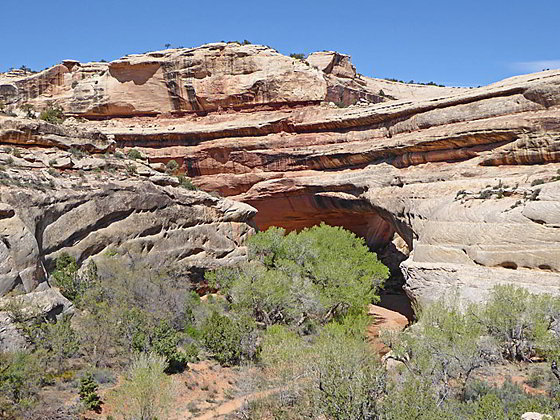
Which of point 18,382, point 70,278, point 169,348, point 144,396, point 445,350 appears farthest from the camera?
point 70,278

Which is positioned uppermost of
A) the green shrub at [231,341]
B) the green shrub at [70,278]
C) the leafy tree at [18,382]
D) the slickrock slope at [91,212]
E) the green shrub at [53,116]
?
the green shrub at [53,116]

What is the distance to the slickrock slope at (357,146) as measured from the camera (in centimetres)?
2339

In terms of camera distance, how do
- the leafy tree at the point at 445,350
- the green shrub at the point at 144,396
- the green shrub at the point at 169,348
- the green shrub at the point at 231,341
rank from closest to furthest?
the green shrub at the point at 144,396, the leafy tree at the point at 445,350, the green shrub at the point at 169,348, the green shrub at the point at 231,341

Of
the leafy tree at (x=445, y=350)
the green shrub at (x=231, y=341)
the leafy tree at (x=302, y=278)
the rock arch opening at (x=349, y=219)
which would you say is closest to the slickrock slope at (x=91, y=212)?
the leafy tree at (x=302, y=278)

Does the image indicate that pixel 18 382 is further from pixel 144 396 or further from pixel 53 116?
pixel 53 116

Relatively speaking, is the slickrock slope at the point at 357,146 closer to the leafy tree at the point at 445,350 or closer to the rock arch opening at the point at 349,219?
the rock arch opening at the point at 349,219

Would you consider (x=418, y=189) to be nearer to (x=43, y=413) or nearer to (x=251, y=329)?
(x=251, y=329)

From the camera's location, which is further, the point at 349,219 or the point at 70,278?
the point at 349,219

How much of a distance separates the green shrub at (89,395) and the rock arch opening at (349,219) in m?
20.9

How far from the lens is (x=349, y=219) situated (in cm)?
4244

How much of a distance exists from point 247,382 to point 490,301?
1026cm

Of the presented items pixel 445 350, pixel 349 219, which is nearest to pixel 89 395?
pixel 445 350

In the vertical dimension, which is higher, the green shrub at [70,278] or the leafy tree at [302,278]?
the green shrub at [70,278]

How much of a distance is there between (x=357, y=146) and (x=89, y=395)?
83.2 ft
